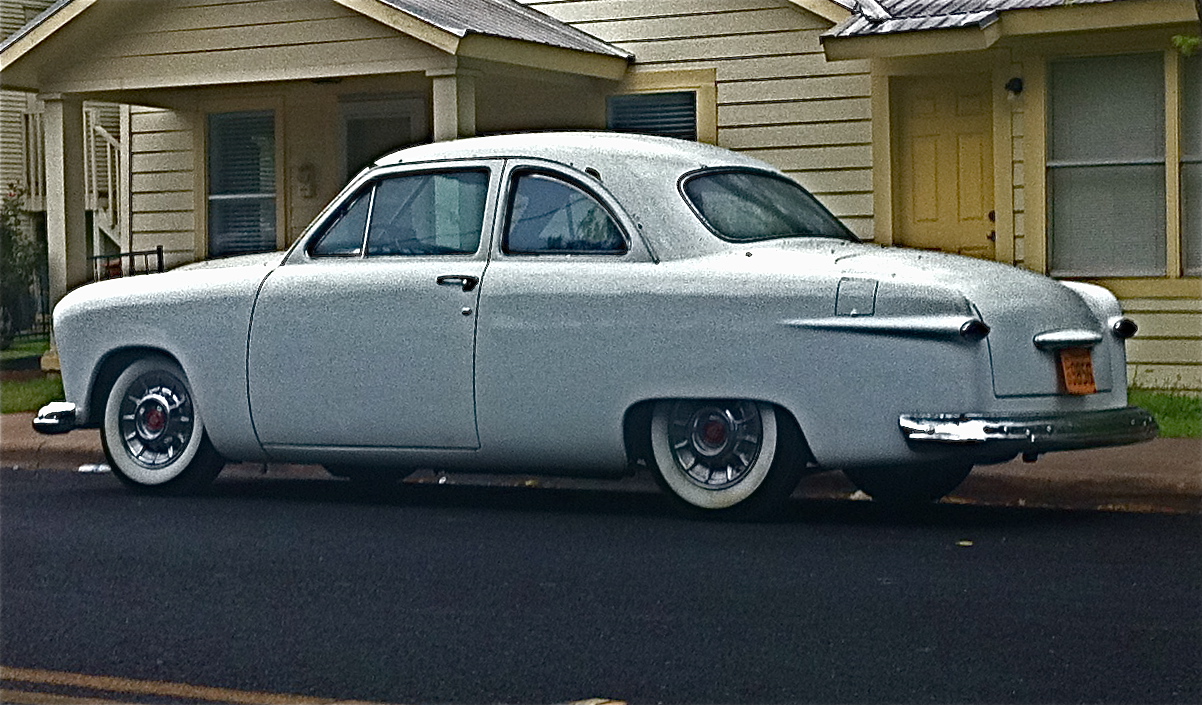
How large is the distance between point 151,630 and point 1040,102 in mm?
10429

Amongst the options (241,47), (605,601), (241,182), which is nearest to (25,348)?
(241,182)

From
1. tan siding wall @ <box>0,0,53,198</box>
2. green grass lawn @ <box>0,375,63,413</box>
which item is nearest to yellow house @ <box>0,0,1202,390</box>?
green grass lawn @ <box>0,375,63,413</box>

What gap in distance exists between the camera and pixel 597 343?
29.8 feet

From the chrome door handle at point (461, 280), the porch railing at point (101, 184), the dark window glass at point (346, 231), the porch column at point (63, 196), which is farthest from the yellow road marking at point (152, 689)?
the porch railing at point (101, 184)

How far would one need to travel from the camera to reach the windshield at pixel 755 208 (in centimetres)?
934

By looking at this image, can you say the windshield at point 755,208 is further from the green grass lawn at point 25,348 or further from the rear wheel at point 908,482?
the green grass lawn at point 25,348

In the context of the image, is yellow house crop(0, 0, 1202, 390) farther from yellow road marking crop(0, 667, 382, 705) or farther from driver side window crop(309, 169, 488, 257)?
yellow road marking crop(0, 667, 382, 705)

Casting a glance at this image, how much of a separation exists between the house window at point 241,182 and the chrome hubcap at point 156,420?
9206mm

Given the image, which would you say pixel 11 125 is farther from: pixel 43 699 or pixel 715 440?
pixel 43 699

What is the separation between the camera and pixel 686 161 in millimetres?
9664

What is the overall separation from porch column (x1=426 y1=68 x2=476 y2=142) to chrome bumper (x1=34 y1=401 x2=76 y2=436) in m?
5.83

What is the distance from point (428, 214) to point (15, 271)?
17416mm

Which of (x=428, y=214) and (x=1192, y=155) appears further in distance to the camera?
(x=1192, y=155)

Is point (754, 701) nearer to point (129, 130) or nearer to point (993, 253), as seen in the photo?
point (993, 253)
